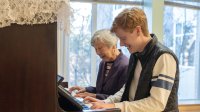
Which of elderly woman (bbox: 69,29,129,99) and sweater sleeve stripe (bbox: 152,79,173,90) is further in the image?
elderly woman (bbox: 69,29,129,99)

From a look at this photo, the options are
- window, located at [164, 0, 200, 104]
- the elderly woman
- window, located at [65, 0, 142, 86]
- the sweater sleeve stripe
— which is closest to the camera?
the sweater sleeve stripe

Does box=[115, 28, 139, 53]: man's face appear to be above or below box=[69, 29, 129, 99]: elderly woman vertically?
above

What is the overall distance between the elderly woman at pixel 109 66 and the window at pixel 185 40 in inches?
52.6

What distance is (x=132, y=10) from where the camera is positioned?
1607 mm

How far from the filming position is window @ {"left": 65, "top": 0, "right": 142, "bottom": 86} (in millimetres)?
3217

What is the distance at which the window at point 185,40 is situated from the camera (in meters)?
3.53

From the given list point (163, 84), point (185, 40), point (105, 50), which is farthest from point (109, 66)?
point (185, 40)

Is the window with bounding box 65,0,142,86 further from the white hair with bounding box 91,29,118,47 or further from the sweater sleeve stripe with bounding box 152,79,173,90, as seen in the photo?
the sweater sleeve stripe with bounding box 152,79,173,90

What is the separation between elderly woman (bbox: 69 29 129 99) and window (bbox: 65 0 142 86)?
0.77 meters

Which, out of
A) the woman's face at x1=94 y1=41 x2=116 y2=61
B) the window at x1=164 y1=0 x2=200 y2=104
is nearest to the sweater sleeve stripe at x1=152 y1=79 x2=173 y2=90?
the woman's face at x1=94 y1=41 x2=116 y2=61

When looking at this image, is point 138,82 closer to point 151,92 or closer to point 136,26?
point 151,92

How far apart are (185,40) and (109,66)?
1.60m

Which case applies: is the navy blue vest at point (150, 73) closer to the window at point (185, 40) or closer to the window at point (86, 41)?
the window at point (86, 41)

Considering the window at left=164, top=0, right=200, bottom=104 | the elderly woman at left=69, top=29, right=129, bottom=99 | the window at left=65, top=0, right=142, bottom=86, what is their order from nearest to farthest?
the elderly woman at left=69, top=29, right=129, bottom=99, the window at left=65, top=0, right=142, bottom=86, the window at left=164, top=0, right=200, bottom=104
